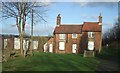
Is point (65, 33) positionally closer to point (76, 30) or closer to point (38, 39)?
point (76, 30)

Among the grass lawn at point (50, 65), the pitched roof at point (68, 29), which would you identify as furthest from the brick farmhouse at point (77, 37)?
the grass lawn at point (50, 65)

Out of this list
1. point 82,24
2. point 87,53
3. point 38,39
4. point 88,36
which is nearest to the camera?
point 87,53

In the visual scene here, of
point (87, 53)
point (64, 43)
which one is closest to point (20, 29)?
point (87, 53)

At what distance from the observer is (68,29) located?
71250mm

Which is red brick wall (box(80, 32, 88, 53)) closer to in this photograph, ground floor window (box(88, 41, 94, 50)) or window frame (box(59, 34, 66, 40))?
ground floor window (box(88, 41, 94, 50))

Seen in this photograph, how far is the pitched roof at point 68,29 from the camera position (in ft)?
230

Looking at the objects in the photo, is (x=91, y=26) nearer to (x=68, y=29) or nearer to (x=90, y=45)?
(x=90, y=45)

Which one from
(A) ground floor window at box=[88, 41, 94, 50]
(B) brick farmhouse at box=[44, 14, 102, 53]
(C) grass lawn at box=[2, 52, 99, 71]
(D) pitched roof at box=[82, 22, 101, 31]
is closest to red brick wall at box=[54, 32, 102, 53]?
(B) brick farmhouse at box=[44, 14, 102, 53]

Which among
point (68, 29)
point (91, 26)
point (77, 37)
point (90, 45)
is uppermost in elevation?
point (91, 26)

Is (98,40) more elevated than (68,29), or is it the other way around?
(68,29)

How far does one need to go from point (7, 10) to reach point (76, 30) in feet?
90.8

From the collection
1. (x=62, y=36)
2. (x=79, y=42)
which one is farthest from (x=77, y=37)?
(x=62, y=36)

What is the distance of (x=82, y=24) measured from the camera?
72.1 m

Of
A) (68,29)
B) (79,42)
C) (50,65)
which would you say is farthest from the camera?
(68,29)
